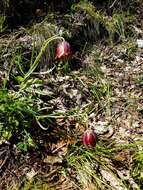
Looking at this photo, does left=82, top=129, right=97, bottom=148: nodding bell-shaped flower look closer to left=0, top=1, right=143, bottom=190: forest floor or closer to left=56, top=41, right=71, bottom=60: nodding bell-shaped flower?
left=0, top=1, right=143, bottom=190: forest floor

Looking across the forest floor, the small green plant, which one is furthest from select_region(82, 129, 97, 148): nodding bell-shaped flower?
the small green plant

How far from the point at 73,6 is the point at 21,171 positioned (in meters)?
1.60

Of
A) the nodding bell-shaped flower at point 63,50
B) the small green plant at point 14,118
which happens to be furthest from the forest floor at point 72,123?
the nodding bell-shaped flower at point 63,50

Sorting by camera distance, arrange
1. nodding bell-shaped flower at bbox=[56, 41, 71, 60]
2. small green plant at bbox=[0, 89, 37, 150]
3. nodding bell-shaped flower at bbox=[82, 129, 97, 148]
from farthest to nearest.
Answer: nodding bell-shaped flower at bbox=[56, 41, 71, 60], small green plant at bbox=[0, 89, 37, 150], nodding bell-shaped flower at bbox=[82, 129, 97, 148]

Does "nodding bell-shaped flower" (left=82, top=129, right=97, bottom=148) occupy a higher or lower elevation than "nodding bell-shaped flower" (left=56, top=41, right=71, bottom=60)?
lower

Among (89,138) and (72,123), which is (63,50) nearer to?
(72,123)

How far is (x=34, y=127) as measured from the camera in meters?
3.04

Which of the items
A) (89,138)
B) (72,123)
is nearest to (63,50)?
(72,123)

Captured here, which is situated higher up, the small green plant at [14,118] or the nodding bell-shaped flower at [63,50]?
the nodding bell-shaped flower at [63,50]

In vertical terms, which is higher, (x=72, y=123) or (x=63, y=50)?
(x=63, y=50)

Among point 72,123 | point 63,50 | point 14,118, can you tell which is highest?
point 63,50

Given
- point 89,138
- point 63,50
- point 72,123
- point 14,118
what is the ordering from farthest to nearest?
point 72,123 → point 63,50 → point 14,118 → point 89,138

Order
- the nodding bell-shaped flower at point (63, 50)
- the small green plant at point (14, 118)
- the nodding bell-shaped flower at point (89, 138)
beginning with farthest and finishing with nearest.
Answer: the nodding bell-shaped flower at point (63, 50) < the small green plant at point (14, 118) < the nodding bell-shaped flower at point (89, 138)

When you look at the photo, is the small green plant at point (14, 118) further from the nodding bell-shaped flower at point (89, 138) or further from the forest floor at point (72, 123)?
the nodding bell-shaped flower at point (89, 138)
